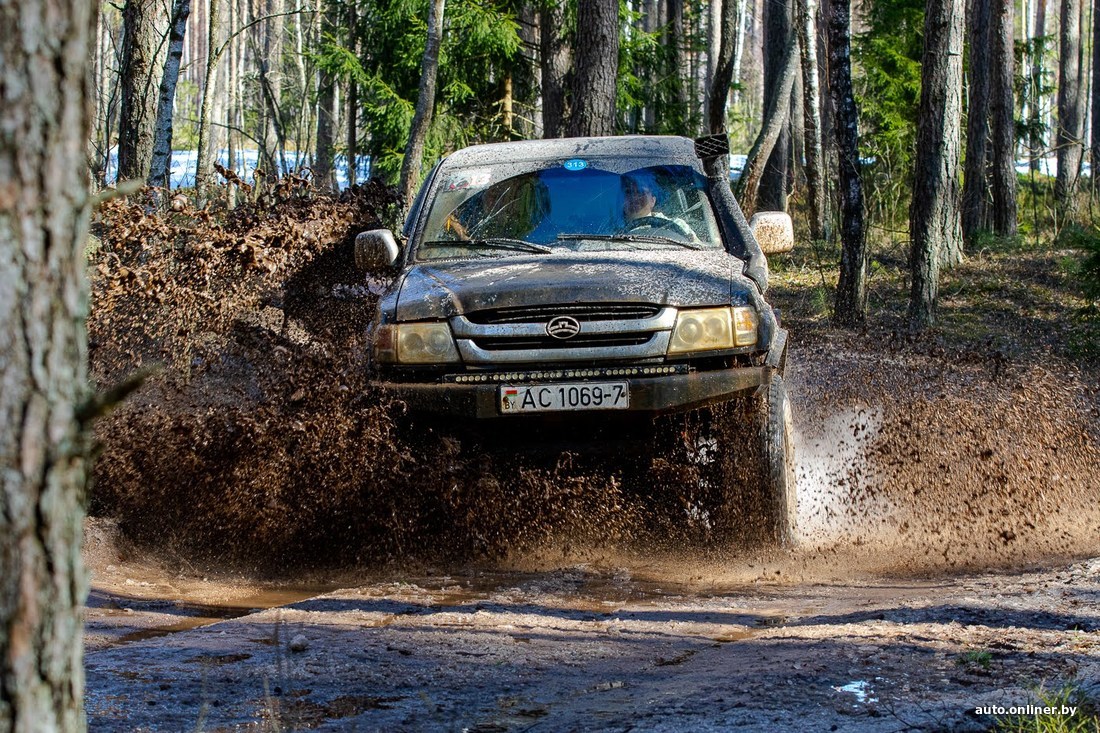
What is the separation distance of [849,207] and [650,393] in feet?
27.4

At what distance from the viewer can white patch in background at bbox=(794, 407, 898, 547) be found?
6750 millimetres

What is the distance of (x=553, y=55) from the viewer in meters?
18.3

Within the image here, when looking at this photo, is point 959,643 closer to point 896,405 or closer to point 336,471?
A: point 336,471

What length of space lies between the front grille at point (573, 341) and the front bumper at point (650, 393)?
0.62 feet

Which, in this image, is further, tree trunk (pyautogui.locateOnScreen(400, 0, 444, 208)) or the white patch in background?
tree trunk (pyautogui.locateOnScreen(400, 0, 444, 208))

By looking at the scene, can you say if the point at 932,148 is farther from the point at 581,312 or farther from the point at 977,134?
the point at 581,312

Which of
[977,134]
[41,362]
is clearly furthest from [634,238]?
[977,134]

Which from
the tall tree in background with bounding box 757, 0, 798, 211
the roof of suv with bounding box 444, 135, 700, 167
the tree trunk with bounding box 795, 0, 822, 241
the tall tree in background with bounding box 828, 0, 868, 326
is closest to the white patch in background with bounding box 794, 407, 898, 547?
the roof of suv with bounding box 444, 135, 700, 167

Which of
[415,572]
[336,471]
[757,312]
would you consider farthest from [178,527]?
[757,312]

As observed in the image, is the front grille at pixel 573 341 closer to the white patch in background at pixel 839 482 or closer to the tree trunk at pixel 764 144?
the white patch in background at pixel 839 482

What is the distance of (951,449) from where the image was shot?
7.11 metres

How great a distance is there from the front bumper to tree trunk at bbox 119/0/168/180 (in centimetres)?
834

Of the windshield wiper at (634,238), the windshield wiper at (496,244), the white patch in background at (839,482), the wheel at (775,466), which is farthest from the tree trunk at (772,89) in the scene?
the wheel at (775,466)

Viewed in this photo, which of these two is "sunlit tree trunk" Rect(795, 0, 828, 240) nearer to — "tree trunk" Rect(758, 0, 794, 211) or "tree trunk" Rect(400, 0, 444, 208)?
"tree trunk" Rect(758, 0, 794, 211)
